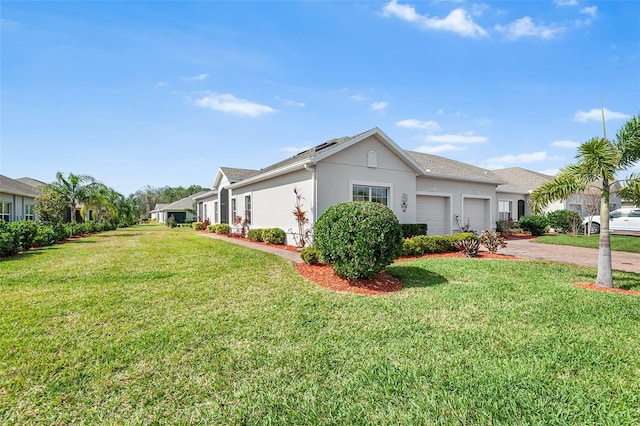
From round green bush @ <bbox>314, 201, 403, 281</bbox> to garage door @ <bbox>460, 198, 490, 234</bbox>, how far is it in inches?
484

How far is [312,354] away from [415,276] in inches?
187

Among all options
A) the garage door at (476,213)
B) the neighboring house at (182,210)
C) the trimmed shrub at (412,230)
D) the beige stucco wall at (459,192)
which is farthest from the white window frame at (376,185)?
the neighboring house at (182,210)

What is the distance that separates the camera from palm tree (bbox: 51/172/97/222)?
2206 centimetres

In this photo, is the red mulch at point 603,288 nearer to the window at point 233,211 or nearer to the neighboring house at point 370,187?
the neighboring house at point 370,187

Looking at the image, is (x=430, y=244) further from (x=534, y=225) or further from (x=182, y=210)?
(x=182, y=210)

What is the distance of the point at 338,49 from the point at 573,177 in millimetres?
8804

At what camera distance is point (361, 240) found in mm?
6383

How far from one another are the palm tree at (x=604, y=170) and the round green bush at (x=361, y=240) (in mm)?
4256

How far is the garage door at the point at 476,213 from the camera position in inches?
676

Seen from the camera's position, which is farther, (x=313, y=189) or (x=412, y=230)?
(x=412, y=230)

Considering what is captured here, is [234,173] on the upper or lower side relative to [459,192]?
upper

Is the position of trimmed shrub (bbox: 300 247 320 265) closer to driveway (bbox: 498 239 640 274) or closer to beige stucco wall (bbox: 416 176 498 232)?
driveway (bbox: 498 239 640 274)

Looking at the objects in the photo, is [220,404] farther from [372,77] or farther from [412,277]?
[372,77]

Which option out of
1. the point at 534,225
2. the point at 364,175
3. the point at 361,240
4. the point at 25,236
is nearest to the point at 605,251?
the point at 361,240
